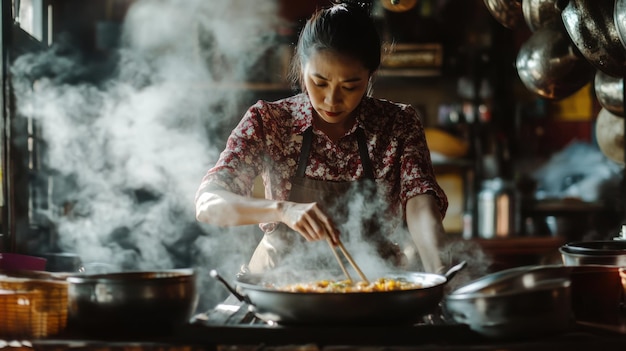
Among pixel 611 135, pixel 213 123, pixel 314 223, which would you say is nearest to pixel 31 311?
pixel 314 223

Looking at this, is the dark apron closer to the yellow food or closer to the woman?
the woman

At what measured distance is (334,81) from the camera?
7.13 ft

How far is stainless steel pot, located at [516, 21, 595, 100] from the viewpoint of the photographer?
3182 mm

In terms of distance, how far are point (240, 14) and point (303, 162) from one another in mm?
3289

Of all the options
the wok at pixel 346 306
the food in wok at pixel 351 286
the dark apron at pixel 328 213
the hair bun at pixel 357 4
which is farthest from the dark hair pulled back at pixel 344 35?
the wok at pixel 346 306

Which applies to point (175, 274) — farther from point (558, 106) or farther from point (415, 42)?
point (558, 106)

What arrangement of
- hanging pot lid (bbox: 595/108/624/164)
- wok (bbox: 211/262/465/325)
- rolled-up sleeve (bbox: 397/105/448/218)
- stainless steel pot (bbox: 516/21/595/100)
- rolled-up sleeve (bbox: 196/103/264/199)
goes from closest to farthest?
wok (bbox: 211/262/465/325) → rolled-up sleeve (bbox: 196/103/264/199) → rolled-up sleeve (bbox: 397/105/448/218) → stainless steel pot (bbox: 516/21/595/100) → hanging pot lid (bbox: 595/108/624/164)

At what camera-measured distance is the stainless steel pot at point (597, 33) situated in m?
2.56

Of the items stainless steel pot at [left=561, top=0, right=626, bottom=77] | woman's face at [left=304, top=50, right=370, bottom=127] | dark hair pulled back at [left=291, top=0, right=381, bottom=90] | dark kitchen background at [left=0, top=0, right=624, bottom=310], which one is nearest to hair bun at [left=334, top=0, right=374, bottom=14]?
dark hair pulled back at [left=291, top=0, right=381, bottom=90]

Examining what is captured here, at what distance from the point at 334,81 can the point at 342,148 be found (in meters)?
0.43

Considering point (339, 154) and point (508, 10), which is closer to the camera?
point (339, 154)

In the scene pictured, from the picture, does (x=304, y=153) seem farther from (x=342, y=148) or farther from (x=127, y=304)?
(x=127, y=304)

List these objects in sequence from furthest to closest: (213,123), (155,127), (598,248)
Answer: (213,123)
(155,127)
(598,248)

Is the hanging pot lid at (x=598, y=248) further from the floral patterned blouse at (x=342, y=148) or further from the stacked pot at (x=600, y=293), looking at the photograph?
the floral patterned blouse at (x=342, y=148)
